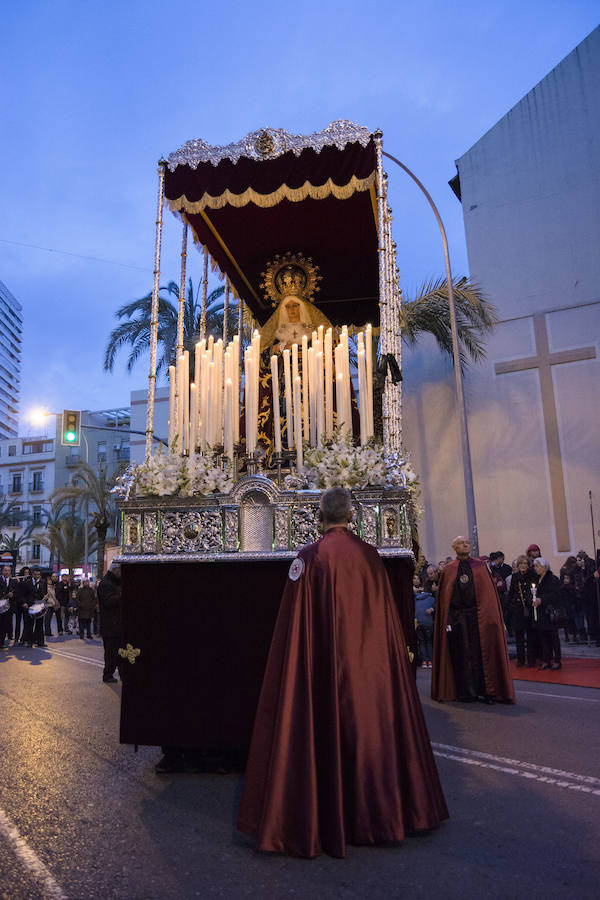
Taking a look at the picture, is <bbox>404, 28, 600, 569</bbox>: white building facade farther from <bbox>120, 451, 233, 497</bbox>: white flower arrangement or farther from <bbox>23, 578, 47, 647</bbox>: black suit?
<bbox>120, 451, 233, 497</bbox>: white flower arrangement

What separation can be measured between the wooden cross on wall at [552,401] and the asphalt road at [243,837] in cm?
1140

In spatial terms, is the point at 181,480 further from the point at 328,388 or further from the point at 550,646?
the point at 550,646

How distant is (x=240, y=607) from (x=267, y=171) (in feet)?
15.7

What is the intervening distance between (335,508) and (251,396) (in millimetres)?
2103

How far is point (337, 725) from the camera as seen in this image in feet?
10.8

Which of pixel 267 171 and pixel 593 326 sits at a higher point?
pixel 593 326

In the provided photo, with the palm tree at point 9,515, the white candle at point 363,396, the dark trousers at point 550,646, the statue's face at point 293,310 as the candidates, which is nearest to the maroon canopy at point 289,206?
the statue's face at point 293,310

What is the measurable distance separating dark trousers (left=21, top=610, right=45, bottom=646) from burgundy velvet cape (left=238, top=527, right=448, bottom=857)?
49.1 ft

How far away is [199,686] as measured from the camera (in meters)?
4.67

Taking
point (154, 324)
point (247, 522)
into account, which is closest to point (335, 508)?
point (247, 522)

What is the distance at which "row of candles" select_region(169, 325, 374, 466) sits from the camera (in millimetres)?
5637

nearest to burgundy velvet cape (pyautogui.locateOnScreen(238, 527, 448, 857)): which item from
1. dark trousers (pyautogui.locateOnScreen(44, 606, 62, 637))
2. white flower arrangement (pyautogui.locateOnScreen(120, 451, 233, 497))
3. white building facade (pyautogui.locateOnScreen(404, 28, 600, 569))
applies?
white flower arrangement (pyautogui.locateOnScreen(120, 451, 233, 497))

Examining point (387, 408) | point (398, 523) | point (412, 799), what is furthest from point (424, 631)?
point (412, 799)

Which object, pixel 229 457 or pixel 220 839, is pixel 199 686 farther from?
pixel 229 457
